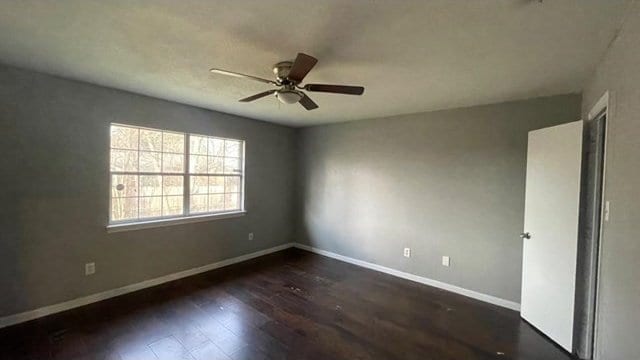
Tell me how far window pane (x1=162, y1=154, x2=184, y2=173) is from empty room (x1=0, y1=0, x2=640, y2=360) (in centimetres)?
5

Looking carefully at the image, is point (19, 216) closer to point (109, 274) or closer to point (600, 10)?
point (109, 274)

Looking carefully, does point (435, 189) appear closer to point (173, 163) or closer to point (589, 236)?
point (589, 236)

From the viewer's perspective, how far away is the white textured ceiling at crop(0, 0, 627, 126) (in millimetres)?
1487

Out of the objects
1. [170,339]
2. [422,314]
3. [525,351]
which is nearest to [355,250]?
[422,314]

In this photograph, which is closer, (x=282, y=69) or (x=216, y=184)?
(x=282, y=69)

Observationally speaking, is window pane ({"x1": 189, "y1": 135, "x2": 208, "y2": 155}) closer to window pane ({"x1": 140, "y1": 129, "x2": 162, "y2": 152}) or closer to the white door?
window pane ({"x1": 140, "y1": 129, "x2": 162, "y2": 152})

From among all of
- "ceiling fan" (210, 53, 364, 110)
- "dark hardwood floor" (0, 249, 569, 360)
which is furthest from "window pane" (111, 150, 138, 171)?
"ceiling fan" (210, 53, 364, 110)

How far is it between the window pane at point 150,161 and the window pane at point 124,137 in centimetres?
13

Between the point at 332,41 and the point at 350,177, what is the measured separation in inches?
116

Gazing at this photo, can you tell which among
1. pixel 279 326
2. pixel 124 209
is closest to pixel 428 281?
pixel 279 326

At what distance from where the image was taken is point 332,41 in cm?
184

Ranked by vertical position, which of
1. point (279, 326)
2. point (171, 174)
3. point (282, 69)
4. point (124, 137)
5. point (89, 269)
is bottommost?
point (279, 326)

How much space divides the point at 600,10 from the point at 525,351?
2.50 metres

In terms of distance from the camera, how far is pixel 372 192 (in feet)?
14.2
